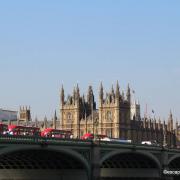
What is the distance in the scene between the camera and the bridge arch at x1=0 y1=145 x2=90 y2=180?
66.9 metres

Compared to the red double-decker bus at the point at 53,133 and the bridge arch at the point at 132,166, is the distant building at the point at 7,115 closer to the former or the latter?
the red double-decker bus at the point at 53,133

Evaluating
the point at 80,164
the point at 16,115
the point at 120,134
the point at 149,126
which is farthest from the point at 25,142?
the point at 16,115

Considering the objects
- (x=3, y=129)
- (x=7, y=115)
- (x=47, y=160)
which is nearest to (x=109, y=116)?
(x=7, y=115)

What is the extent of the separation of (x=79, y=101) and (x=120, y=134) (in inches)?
628

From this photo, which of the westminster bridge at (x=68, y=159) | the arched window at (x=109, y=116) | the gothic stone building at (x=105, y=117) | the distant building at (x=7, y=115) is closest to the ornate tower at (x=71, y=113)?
the gothic stone building at (x=105, y=117)

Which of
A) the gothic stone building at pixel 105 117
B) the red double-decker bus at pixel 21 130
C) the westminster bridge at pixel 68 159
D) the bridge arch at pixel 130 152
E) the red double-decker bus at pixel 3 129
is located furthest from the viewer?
the gothic stone building at pixel 105 117

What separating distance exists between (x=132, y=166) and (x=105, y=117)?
61168 millimetres

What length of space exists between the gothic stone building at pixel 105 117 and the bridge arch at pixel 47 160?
7459cm

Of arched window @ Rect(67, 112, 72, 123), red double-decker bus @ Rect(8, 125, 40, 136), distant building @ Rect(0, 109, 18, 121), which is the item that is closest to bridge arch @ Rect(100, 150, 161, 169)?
red double-decker bus @ Rect(8, 125, 40, 136)

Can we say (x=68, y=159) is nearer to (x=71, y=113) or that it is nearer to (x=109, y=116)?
(x=109, y=116)

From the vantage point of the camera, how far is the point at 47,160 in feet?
244

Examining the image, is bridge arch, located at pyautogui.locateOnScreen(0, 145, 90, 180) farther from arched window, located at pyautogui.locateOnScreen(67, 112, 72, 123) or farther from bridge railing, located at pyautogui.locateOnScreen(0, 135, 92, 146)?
arched window, located at pyautogui.locateOnScreen(67, 112, 72, 123)

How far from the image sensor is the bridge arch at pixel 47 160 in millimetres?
66938

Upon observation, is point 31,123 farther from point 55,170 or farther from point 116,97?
point 55,170
